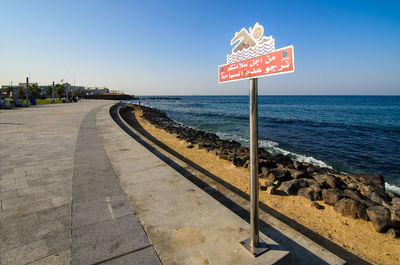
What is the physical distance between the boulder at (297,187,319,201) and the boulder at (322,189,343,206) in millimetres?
196

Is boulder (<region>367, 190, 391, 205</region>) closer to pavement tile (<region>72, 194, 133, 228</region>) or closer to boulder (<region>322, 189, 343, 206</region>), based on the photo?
boulder (<region>322, 189, 343, 206</region>)

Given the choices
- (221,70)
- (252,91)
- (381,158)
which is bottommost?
(381,158)

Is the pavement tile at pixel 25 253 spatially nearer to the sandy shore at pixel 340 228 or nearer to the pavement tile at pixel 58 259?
the pavement tile at pixel 58 259

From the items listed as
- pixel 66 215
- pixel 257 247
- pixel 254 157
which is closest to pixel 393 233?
pixel 257 247

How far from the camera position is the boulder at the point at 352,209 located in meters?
4.32

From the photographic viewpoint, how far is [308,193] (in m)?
5.23

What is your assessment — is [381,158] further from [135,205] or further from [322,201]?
[135,205]

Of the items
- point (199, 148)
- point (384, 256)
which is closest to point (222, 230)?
point (384, 256)

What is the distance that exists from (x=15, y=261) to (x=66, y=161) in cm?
373

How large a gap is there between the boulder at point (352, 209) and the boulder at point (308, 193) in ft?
1.92

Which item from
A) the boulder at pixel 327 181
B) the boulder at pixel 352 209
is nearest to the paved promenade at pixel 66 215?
the boulder at pixel 352 209

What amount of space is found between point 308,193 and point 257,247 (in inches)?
145

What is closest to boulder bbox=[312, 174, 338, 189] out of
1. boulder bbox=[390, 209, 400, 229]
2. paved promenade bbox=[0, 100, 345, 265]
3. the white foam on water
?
boulder bbox=[390, 209, 400, 229]

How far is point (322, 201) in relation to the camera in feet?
16.7
